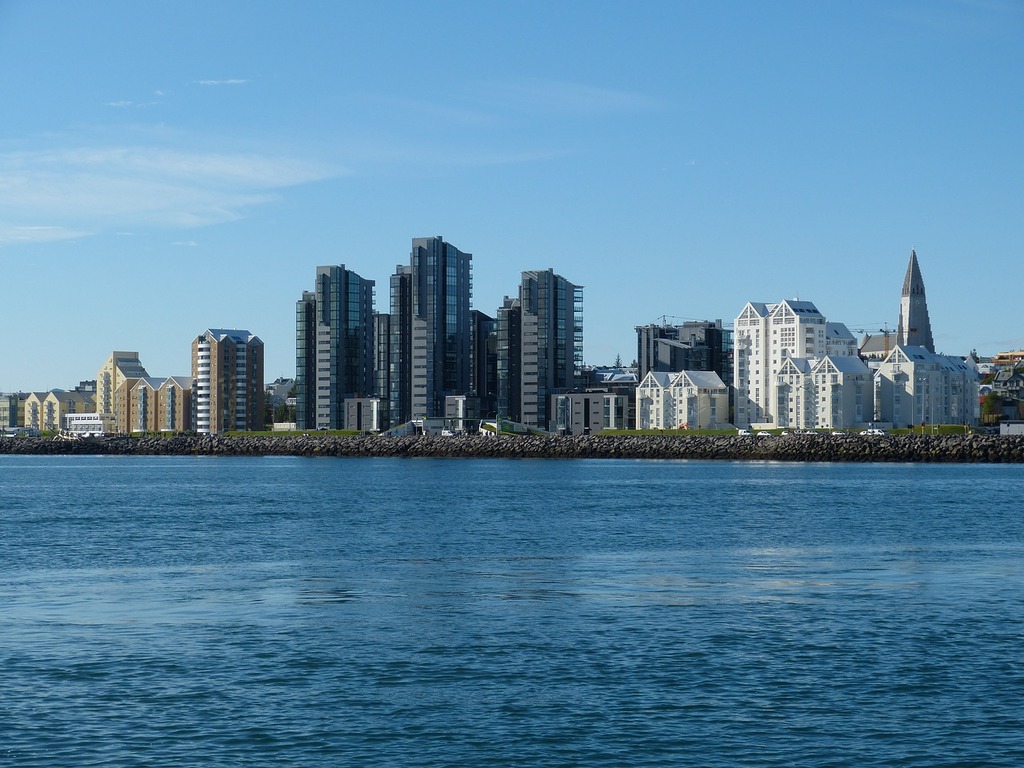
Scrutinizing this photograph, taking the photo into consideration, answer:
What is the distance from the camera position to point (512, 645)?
26.5 m

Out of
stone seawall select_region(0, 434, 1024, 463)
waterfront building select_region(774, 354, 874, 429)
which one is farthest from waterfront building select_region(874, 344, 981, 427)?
stone seawall select_region(0, 434, 1024, 463)

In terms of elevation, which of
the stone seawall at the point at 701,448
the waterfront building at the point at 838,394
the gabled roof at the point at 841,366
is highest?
the gabled roof at the point at 841,366

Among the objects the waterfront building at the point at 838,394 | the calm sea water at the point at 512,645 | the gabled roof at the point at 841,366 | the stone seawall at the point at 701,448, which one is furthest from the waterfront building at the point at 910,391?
the calm sea water at the point at 512,645

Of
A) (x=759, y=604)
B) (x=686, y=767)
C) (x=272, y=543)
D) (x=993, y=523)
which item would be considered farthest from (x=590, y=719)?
(x=993, y=523)

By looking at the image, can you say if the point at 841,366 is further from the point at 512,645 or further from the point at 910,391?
the point at 512,645

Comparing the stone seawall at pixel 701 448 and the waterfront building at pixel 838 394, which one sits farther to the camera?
the waterfront building at pixel 838 394

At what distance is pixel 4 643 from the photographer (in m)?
26.3

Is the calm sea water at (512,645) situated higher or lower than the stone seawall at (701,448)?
lower

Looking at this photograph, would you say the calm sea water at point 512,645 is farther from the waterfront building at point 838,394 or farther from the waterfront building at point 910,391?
the waterfront building at point 910,391

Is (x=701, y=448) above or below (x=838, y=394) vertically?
below

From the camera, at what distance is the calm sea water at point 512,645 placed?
19.3 metres

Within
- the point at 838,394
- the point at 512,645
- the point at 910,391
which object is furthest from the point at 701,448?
the point at 512,645

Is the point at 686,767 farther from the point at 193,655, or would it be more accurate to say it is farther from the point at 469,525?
the point at 469,525

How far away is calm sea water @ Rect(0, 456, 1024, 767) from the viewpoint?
63.5ft
